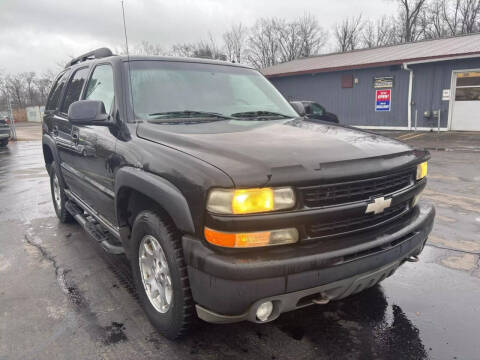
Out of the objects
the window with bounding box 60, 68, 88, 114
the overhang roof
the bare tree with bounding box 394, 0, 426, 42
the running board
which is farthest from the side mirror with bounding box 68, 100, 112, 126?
the bare tree with bounding box 394, 0, 426, 42

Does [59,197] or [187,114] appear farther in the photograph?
[59,197]

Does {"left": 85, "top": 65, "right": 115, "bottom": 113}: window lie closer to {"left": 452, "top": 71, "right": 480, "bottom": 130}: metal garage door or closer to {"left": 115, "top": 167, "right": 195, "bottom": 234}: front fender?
{"left": 115, "top": 167, "right": 195, "bottom": 234}: front fender

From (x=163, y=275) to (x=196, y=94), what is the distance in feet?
5.06

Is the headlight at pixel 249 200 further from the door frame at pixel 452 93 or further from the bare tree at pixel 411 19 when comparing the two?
the bare tree at pixel 411 19

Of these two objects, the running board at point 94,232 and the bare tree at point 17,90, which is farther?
the bare tree at point 17,90

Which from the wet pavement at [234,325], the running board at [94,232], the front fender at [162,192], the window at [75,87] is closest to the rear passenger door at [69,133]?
the window at [75,87]

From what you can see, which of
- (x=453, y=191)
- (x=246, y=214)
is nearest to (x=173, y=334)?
(x=246, y=214)

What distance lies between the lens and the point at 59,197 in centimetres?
503

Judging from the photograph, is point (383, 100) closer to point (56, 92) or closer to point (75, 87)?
point (56, 92)

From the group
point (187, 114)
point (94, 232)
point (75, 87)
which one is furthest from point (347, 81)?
point (94, 232)

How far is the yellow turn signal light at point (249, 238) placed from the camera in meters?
1.87

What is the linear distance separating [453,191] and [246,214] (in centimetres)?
559

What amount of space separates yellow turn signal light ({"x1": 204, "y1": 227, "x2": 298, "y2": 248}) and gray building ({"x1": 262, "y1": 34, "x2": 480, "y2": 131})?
1537 centimetres

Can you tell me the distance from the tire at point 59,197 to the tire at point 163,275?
100 inches
